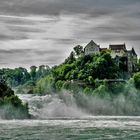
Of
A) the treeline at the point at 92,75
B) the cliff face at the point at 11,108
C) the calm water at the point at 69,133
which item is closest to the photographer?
the calm water at the point at 69,133

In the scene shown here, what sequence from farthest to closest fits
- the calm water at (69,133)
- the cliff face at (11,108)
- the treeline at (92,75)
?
the treeline at (92,75) → the cliff face at (11,108) → the calm water at (69,133)

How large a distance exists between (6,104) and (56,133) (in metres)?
34.0

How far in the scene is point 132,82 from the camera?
477ft

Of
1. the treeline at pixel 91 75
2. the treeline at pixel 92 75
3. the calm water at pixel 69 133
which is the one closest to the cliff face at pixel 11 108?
the calm water at pixel 69 133

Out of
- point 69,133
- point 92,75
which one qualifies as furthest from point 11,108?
point 92,75

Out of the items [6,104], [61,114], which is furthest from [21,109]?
[61,114]

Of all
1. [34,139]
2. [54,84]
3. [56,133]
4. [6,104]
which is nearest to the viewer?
[34,139]

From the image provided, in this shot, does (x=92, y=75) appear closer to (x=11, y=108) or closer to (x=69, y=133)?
(x=11, y=108)

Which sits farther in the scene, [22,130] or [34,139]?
[22,130]

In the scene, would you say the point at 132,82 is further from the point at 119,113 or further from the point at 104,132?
the point at 104,132

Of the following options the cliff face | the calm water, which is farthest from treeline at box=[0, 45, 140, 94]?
the calm water

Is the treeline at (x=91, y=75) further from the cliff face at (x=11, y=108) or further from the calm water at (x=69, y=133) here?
the calm water at (x=69, y=133)

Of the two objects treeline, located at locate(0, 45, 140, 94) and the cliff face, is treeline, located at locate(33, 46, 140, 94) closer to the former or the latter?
treeline, located at locate(0, 45, 140, 94)

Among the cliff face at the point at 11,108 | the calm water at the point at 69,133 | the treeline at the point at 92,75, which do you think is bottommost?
the calm water at the point at 69,133
